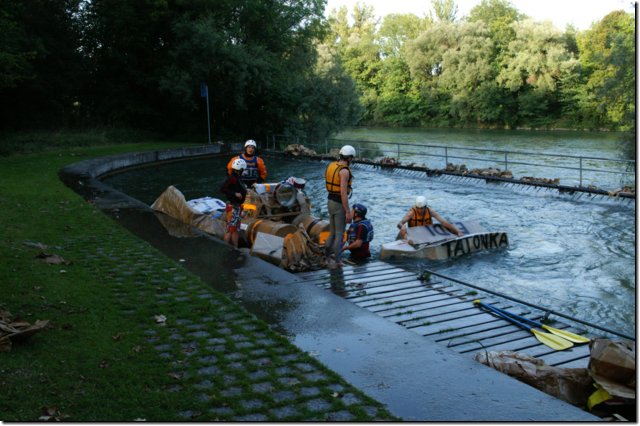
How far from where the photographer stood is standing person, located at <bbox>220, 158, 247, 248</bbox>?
14.1 meters

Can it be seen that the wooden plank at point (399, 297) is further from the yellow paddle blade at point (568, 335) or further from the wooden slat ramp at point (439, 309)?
the yellow paddle blade at point (568, 335)

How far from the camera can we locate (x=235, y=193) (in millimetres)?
14102

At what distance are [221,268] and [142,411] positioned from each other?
575 cm

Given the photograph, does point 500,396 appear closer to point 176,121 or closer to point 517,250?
point 517,250

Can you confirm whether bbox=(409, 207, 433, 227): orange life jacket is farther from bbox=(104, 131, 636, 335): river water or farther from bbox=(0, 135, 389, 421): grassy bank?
bbox=(0, 135, 389, 421): grassy bank

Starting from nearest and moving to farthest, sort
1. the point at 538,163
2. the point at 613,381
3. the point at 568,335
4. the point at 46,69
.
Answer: the point at 613,381
the point at 568,335
the point at 538,163
the point at 46,69

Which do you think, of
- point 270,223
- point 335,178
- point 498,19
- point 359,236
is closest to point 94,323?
point 335,178

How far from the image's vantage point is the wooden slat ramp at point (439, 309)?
8.26 meters

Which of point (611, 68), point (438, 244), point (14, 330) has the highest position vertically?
point (611, 68)

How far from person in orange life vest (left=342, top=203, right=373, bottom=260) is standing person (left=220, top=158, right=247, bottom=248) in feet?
8.11

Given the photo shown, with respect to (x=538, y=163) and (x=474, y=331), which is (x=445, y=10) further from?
(x=474, y=331)

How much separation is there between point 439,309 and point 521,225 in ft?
32.3

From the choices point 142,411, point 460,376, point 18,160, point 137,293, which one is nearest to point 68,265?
point 137,293

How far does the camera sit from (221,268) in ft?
36.6
